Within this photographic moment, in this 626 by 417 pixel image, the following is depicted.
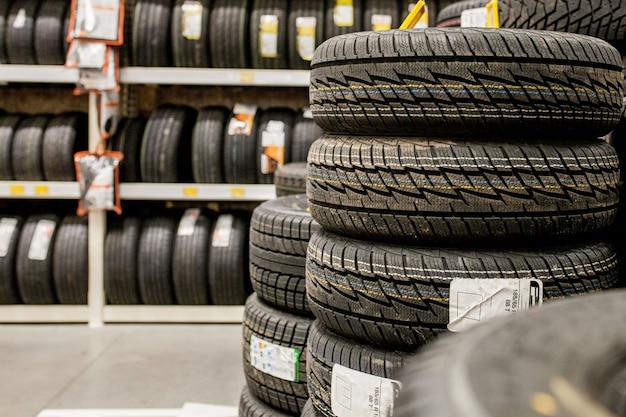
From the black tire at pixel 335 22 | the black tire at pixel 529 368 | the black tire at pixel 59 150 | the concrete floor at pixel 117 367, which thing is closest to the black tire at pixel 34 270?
the concrete floor at pixel 117 367

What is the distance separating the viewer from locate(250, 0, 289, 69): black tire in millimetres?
3861

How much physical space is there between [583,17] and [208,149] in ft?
8.22

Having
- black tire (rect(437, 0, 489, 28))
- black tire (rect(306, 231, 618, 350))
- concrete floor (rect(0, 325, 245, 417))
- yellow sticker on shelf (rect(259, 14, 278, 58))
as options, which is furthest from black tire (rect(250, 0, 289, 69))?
black tire (rect(306, 231, 618, 350))

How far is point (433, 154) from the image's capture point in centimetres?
131

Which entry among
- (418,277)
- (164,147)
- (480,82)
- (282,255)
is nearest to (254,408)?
(282,255)

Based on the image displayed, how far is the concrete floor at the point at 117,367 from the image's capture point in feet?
9.24

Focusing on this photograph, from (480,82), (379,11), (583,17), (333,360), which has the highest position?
(379,11)

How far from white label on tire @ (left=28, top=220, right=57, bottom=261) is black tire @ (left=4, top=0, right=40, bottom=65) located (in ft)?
3.09

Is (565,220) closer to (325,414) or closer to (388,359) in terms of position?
(388,359)

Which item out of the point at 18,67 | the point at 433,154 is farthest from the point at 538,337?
the point at 18,67

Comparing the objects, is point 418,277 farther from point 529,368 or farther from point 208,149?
point 208,149

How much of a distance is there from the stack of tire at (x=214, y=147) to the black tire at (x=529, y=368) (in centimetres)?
A: 321

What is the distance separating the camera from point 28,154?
152 inches

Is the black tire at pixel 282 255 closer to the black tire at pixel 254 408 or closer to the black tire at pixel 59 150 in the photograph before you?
the black tire at pixel 254 408
